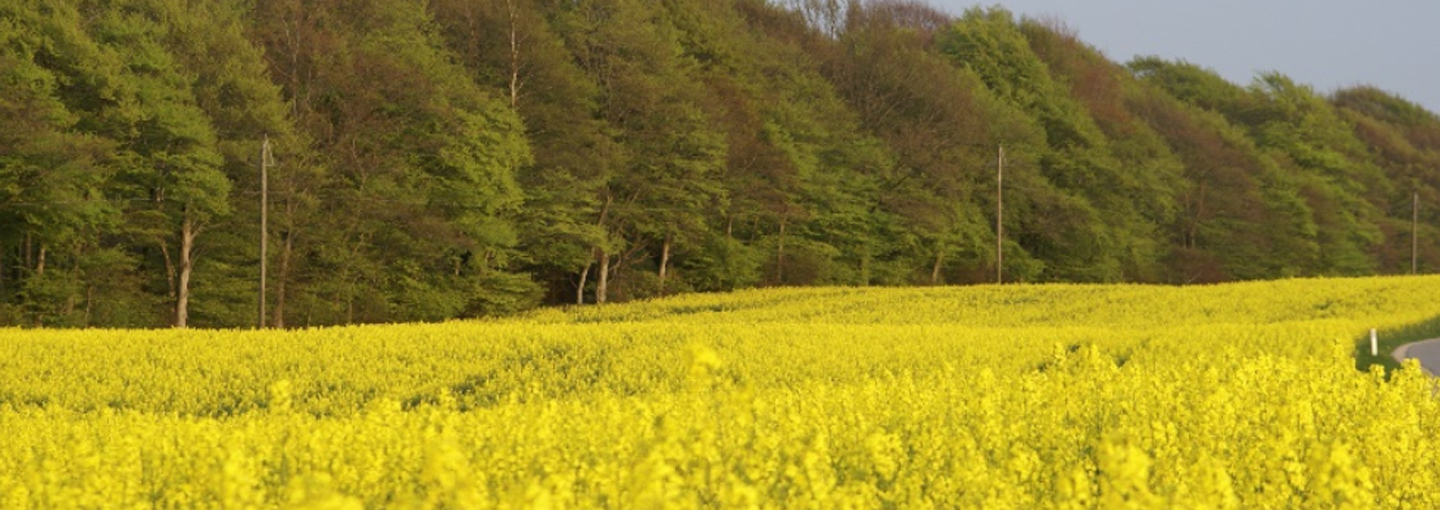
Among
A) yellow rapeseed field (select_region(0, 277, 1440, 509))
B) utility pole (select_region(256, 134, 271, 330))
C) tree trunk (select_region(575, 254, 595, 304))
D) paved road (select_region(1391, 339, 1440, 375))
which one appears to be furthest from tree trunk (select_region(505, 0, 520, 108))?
paved road (select_region(1391, 339, 1440, 375))

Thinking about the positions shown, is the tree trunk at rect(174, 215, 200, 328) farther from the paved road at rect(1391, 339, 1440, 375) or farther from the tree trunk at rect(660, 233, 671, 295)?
the paved road at rect(1391, 339, 1440, 375)

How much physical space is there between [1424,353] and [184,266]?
27.2 meters

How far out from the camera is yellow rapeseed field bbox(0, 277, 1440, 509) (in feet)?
21.1

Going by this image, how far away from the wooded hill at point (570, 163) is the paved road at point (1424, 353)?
2373 centimetres

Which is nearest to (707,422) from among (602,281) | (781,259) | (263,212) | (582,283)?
(263,212)

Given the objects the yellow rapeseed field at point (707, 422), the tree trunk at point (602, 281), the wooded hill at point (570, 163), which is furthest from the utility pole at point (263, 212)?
the tree trunk at point (602, 281)

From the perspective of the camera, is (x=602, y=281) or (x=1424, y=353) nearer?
(x=1424, y=353)

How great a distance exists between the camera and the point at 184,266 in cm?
3634

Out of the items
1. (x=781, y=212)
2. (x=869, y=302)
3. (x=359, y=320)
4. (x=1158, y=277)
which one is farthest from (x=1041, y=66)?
(x=359, y=320)

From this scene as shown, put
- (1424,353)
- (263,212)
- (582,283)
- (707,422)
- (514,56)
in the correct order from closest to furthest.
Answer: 1. (707,422)
2. (1424,353)
3. (263,212)
4. (514,56)
5. (582,283)

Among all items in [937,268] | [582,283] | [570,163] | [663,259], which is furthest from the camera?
[937,268]

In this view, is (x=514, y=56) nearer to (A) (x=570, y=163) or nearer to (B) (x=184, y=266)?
(A) (x=570, y=163)

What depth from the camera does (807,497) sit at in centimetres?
659

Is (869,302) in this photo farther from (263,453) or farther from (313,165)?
(263,453)
